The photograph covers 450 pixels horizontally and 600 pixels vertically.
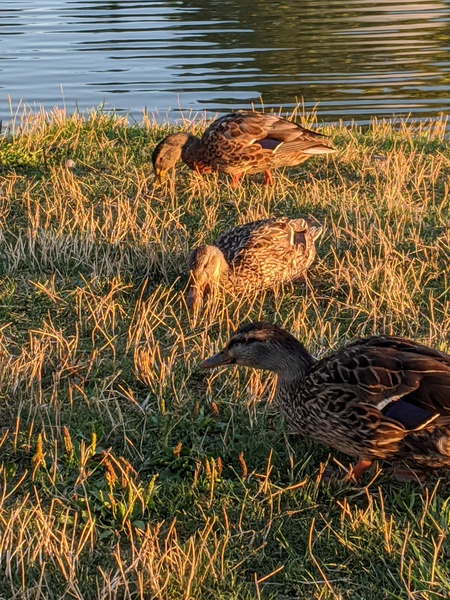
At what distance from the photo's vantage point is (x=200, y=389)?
4.79 meters

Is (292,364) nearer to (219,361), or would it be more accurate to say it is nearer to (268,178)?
(219,361)

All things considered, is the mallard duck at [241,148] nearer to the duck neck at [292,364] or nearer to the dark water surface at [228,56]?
the duck neck at [292,364]

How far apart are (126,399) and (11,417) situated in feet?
1.90

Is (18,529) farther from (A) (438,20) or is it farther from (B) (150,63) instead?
(A) (438,20)

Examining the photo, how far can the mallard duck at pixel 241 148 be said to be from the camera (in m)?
8.20

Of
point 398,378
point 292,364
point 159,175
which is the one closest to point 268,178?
point 159,175

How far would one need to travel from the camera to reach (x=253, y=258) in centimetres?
610

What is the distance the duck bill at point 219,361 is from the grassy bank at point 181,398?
0.18 m

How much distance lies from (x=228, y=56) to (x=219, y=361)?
648 inches

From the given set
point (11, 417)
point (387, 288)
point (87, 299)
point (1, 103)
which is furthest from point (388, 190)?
point (1, 103)

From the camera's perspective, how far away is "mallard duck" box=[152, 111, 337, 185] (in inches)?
323

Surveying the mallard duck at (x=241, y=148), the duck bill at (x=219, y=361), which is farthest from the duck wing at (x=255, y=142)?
the duck bill at (x=219, y=361)

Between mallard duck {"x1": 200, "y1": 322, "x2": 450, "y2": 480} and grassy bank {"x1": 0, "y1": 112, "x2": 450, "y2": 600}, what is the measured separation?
166 millimetres

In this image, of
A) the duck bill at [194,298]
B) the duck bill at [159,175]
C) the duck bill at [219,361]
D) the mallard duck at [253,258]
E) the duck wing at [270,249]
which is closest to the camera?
the duck bill at [219,361]
